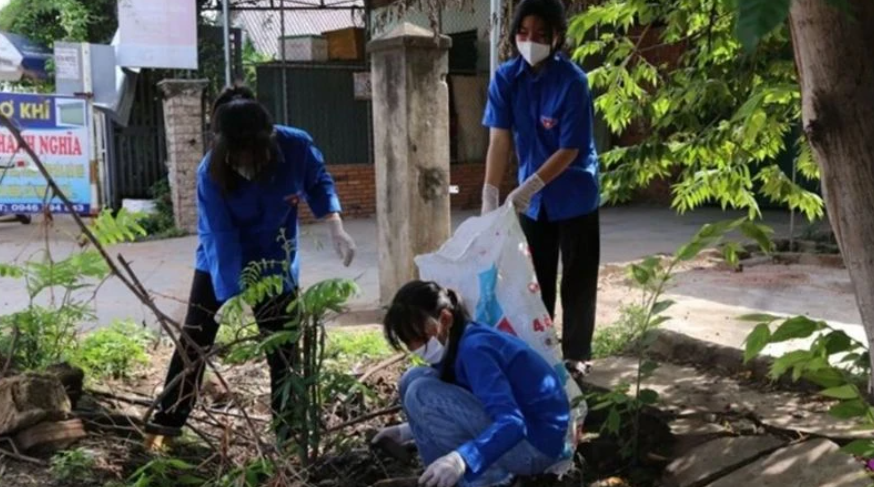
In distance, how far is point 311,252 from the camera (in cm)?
925

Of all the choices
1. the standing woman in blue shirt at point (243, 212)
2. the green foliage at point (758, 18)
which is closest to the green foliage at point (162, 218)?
the standing woman in blue shirt at point (243, 212)

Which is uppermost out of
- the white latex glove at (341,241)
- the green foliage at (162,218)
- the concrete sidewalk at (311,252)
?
the white latex glove at (341,241)

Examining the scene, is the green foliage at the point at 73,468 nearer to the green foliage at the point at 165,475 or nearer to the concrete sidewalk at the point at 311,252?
the green foliage at the point at 165,475

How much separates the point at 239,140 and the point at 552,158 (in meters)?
1.14

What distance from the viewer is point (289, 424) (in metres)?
2.73

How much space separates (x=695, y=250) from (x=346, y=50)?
1158 cm

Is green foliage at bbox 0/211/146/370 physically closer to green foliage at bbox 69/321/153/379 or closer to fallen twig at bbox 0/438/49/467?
green foliage at bbox 69/321/153/379

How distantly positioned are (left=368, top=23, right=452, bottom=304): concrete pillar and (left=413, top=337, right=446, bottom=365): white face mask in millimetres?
2604

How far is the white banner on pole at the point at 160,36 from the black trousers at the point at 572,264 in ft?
29.3

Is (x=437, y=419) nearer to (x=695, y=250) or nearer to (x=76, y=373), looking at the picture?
(x=695, y=250)

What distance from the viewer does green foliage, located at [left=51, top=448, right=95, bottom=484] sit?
283cm

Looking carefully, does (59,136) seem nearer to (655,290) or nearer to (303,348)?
(303,348)

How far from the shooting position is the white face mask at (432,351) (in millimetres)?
2586

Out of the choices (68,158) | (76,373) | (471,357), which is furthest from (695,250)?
(68,158)
